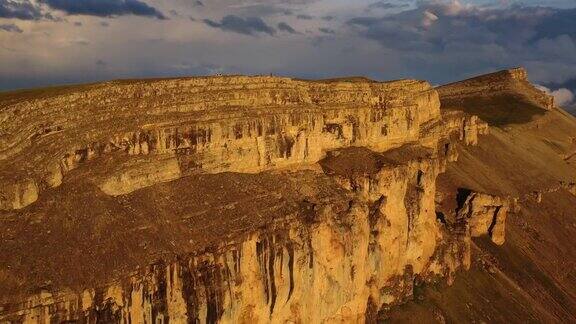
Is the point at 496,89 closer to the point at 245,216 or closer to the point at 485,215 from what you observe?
the point at 485,215

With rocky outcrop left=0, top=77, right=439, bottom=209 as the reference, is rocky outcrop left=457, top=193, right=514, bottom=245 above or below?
below

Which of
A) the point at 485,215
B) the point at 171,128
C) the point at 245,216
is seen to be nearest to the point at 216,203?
the point at 245,216

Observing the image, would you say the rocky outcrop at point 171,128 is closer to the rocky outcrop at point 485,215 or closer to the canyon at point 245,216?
A: the canyon at point 245,216

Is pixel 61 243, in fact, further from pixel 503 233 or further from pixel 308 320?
pixel 503 233

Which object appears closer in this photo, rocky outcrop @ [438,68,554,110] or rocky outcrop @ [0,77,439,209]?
rocky outcrop @ [0,77,439,209]

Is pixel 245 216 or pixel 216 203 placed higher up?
pixel 216 203

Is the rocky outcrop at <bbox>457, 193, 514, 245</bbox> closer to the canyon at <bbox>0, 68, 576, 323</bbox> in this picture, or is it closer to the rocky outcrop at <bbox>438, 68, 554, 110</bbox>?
the canyon at <bbox>0, 68, 576, 323</bbox>

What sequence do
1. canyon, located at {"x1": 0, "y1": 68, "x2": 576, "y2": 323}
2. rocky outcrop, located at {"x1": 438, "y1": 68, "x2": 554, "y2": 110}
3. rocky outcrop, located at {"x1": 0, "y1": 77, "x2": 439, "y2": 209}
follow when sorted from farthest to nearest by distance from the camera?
rocky outcrop, located at {"x1": 438, "y1": 68, "x2": 554, "y2": 110}, rocky outcrop, located at {"x1": 0, "y1": 77, "x2": 439, "y2": 209}, canyon, located at {"x1": 0, "y1": 68, "x2": 576, "y2": 323}

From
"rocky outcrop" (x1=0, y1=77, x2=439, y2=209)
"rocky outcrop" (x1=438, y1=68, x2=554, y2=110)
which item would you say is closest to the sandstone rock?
"rocky outcrop" (x1=0, y1=77, x2=439, y2=209)

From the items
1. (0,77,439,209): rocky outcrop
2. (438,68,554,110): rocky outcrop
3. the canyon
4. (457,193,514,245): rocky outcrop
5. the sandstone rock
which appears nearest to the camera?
the canyon
